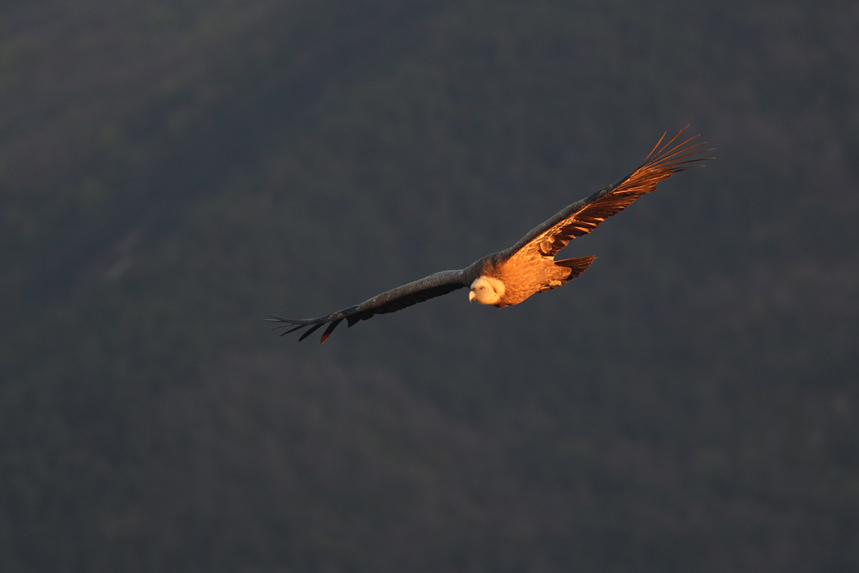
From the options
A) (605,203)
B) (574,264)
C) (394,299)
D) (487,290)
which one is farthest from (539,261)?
(394,299)

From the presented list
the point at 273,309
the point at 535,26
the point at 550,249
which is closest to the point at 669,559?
the point at 273,309

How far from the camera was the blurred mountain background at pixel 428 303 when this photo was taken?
8225 cm

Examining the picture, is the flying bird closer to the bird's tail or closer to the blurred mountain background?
the bird's tail

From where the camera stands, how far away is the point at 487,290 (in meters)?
13.7

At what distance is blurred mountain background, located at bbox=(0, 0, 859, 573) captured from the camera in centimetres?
8225

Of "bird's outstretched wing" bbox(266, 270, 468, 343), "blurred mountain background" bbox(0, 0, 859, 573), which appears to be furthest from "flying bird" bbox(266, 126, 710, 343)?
"blurred mountain background" bbox(0, 0, 859, 573)

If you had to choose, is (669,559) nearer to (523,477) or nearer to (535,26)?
(523,477)

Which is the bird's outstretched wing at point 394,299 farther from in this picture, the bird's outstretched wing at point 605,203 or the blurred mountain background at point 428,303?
the blurred mountain background at point 428,303

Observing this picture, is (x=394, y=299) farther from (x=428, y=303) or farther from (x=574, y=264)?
(x=428, y=303)

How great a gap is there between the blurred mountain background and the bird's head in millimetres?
69178

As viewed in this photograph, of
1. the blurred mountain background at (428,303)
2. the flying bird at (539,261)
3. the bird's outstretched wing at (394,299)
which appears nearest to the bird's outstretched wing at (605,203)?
the flying bird at (539,261)

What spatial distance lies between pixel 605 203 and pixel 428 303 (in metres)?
83.0

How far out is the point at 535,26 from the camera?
110625mm

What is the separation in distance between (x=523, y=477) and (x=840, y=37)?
2431 inches
